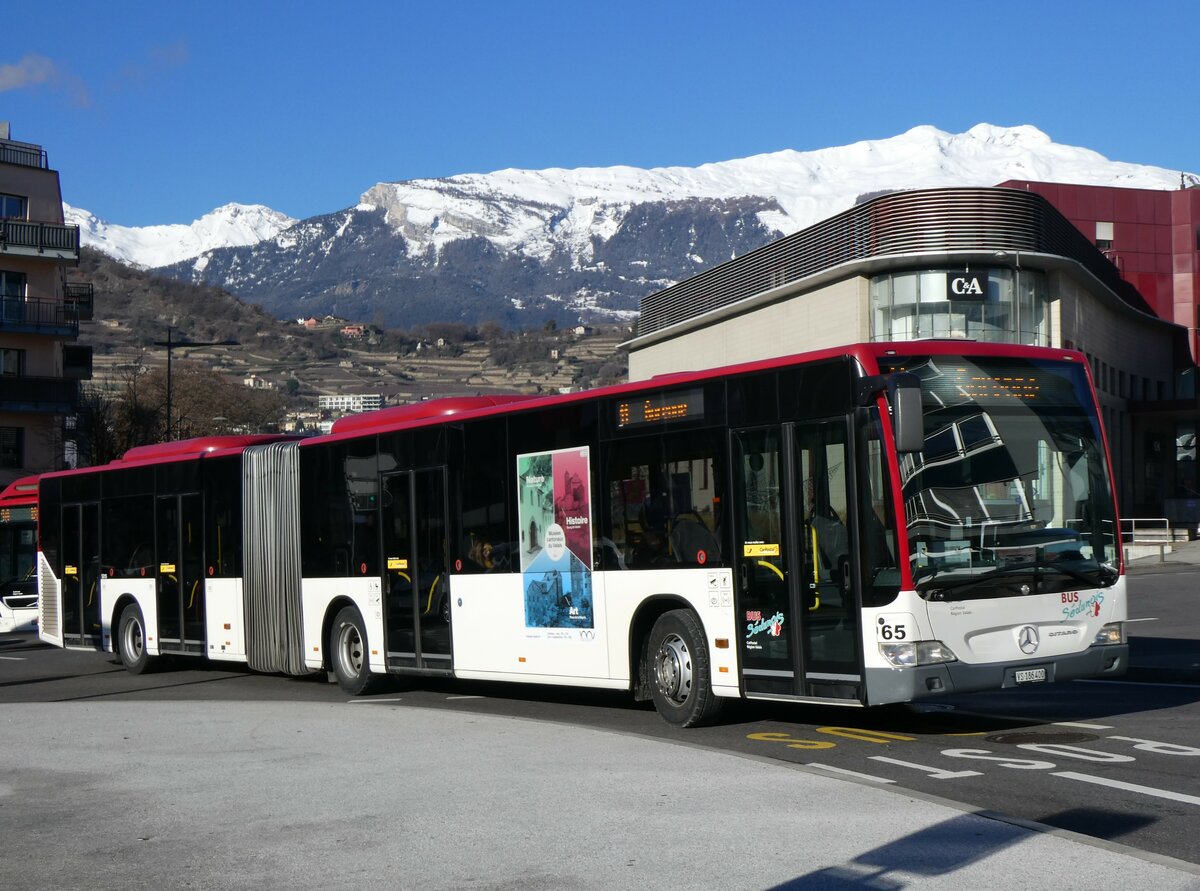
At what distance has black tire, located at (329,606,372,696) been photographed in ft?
56.2

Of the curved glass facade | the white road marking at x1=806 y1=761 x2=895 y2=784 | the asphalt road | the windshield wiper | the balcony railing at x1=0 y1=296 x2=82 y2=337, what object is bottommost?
the asphalt road

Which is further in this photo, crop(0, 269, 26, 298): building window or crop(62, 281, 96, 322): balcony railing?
crop(62, 281, 96, 322): balcony railing

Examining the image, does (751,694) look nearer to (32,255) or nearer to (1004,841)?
(1004,841)

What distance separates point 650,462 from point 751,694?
231cm

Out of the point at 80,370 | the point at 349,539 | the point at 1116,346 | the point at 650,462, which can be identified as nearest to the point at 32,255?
the point at 80,370

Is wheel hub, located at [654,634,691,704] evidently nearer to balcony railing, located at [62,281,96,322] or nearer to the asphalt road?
the asphalt road

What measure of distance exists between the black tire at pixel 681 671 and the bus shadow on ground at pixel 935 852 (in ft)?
14.2

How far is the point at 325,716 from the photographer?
14.2 meters

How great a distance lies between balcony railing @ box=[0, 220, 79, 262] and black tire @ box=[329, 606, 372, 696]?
177 ft

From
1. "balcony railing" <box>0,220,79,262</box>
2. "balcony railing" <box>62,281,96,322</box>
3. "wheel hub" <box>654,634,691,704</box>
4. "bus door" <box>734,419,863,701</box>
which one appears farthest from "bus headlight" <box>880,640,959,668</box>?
"balcony railing" <box>62,281,96,322</box>

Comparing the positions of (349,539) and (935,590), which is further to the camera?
(349,539)

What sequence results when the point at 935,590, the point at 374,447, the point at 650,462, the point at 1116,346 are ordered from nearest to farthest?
1. the point at 935,590
2. the point at 650,462
3. the point at 374,447
4. the point at 1116,346

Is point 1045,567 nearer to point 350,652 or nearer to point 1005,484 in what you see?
point 1005,484

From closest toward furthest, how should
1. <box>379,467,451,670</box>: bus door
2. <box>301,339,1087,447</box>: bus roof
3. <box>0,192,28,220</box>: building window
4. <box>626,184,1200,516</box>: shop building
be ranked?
1. <box>301,339,1087,447</box>: bus roof
2. <box>379,467,451,670</box>: bus door
3. <box>626,184,1200,516</box>: shop building
4. <box>0,192,28,220</box>: building window
